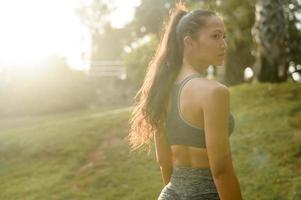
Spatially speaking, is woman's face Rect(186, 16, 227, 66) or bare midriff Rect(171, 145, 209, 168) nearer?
bare midriff Rect(171, 145, 209, 168)

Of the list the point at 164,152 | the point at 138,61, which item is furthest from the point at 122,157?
the point at 138,61

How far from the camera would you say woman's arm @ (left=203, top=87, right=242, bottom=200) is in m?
2.77

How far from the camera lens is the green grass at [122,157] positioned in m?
8.63

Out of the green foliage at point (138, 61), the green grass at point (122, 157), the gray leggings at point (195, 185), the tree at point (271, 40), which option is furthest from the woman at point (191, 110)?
the green foliage at point (138, 61)

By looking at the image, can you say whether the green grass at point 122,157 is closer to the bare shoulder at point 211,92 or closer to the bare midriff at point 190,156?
the bare midriff at point 190,156

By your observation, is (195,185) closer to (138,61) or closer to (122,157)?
(122,157)

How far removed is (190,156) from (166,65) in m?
0.66

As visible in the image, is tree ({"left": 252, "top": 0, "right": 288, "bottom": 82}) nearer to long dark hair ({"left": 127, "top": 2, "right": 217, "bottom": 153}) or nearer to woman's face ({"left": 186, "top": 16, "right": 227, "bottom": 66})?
long dark hair ({"left": 127, "top": 2, "right": 217, "bottom": 153})

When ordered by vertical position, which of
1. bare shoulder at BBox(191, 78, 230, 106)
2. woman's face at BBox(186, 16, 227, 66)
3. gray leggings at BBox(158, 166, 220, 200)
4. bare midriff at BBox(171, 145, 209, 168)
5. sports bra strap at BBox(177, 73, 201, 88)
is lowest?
gray leggings at BBox(158, 166, 220, 200)

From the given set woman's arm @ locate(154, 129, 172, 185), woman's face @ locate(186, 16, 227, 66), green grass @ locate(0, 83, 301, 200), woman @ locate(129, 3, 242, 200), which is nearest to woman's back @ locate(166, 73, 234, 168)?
woman @ locate(129, 3, 242, 200)

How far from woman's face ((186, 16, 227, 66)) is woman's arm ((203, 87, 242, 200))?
41 centimetres

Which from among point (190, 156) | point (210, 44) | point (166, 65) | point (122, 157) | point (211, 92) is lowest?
point (122, 157)

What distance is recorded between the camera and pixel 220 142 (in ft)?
9.13

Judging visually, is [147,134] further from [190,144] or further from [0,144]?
[0,144]
